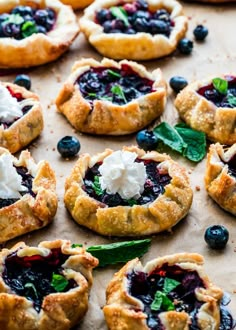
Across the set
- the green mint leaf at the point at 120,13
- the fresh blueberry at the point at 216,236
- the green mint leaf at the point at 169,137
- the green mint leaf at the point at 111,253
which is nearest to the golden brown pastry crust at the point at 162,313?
the green mint leaf at the point at 111,253

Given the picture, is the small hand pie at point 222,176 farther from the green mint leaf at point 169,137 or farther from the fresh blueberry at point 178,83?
the fresh blueberry at point 178,83

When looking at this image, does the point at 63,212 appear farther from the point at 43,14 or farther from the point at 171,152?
the point at 43,14

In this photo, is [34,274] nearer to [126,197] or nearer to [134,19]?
[126,197]

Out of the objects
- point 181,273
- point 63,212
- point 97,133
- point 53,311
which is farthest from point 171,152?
point 53,311

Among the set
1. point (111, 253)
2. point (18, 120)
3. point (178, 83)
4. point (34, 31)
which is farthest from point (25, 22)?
point (111, 253)

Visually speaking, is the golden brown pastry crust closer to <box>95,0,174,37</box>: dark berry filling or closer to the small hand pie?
the small hand pie

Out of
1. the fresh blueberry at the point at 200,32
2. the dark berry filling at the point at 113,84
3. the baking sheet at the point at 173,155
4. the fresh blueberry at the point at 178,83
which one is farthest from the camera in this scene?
the fresh blueberry at the point at 200,32

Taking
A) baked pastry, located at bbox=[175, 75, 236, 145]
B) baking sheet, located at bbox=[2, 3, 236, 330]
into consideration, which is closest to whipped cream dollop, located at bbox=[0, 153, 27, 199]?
baking sheet, located at bbox=[2, 3, 236, 330]
